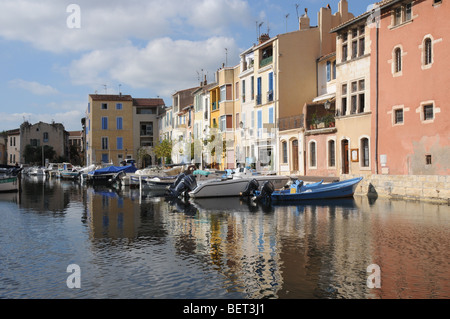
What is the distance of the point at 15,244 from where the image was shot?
15.0 metres

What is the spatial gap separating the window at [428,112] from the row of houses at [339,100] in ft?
0.23

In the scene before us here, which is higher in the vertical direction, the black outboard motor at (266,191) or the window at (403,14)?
the window at (403,14)

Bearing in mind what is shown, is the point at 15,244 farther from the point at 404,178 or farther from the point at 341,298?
the point at 404,178

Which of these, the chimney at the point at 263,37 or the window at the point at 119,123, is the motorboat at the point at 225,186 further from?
the window at the point at 119,123

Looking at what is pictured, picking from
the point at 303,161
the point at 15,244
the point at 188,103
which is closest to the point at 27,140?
the point at 188,103

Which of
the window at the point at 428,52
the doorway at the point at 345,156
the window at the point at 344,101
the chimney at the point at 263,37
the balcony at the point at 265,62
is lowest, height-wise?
the doorway at the point at 345,156

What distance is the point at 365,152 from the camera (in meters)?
32.9

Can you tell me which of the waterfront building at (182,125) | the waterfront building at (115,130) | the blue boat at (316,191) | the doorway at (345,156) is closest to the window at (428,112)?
the blue boat at (316,191)

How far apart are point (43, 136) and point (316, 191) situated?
304ft

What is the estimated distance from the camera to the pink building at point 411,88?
87.4ft

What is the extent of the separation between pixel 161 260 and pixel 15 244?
5.48m

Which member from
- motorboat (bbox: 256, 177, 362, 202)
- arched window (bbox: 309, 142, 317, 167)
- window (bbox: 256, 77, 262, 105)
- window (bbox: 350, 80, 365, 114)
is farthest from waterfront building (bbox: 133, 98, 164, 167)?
motorboat (bbox: 256, 177, 362, 202)

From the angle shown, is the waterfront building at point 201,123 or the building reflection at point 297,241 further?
the waterfront building at point 201,123

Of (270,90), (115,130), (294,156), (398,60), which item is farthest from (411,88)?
(115,130)
